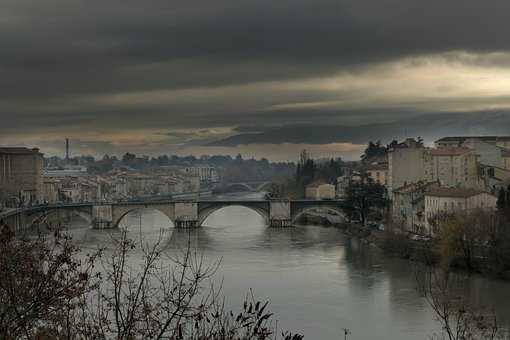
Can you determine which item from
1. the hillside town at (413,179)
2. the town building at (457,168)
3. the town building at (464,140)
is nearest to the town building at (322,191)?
the hillside town at (413,179)

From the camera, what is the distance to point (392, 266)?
1766 cm

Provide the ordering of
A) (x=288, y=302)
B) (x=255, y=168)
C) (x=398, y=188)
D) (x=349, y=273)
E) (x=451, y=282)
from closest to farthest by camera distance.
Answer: (x=288, y=302) → (x=451, y=282) → (x=349, y=273) → (x=398, y=188) → (x=255, y=168)

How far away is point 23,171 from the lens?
144ft

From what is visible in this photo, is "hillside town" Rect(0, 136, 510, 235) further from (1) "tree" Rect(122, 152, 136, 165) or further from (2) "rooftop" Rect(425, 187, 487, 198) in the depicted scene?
(1) "tree" Rect(122, 152, 136, 165)

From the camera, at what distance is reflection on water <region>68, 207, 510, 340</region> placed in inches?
457

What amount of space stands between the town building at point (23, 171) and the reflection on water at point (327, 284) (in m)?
17.2

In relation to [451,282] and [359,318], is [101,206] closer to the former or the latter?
[451,282]

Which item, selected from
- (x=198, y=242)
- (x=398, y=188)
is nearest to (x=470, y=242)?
(x=198, y=242)

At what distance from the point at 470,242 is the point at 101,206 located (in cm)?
1657

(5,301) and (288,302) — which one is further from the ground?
(5,301)

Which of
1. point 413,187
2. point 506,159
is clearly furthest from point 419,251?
point 506,159

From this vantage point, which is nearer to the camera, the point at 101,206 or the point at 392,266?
the point at 392,266

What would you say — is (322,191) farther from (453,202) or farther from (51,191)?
(453,202)

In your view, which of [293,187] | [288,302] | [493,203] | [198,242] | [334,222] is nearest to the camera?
[288,302]
